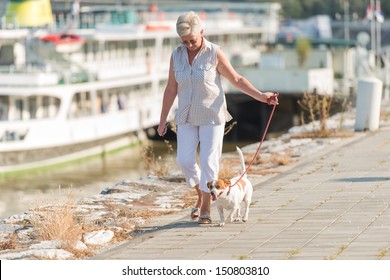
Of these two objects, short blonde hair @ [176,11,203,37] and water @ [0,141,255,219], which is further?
water @ [0,141,255,219]

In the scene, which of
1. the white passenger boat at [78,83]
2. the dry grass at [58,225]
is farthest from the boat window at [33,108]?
the dry grass at [58,225]

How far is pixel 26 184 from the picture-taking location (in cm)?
2767

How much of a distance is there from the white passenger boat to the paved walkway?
19.3 meters

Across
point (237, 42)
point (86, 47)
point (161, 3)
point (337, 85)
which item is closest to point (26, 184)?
point (86, 47)

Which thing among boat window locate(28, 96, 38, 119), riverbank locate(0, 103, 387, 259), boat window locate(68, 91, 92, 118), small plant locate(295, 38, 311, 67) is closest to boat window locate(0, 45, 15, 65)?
boat window locate(68, 91, 92, 118)

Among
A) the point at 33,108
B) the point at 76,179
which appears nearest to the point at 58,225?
the point at 76,179

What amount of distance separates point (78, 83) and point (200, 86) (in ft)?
83.0

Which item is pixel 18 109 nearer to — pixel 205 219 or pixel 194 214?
pixel 194 214

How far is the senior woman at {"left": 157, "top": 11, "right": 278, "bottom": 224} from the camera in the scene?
864 centimetres

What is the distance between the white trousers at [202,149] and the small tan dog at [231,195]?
0.44 feet

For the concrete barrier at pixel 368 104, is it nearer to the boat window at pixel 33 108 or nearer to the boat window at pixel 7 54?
the boat window at pixel 33 108

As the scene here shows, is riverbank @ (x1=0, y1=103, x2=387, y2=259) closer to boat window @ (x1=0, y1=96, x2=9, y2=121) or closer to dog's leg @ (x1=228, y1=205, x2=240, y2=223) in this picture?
dog's leg @ (x1=228, y1=205, x2=240, y2=223)

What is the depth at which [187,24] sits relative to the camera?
8.35 m

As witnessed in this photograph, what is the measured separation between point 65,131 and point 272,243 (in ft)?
79.8
